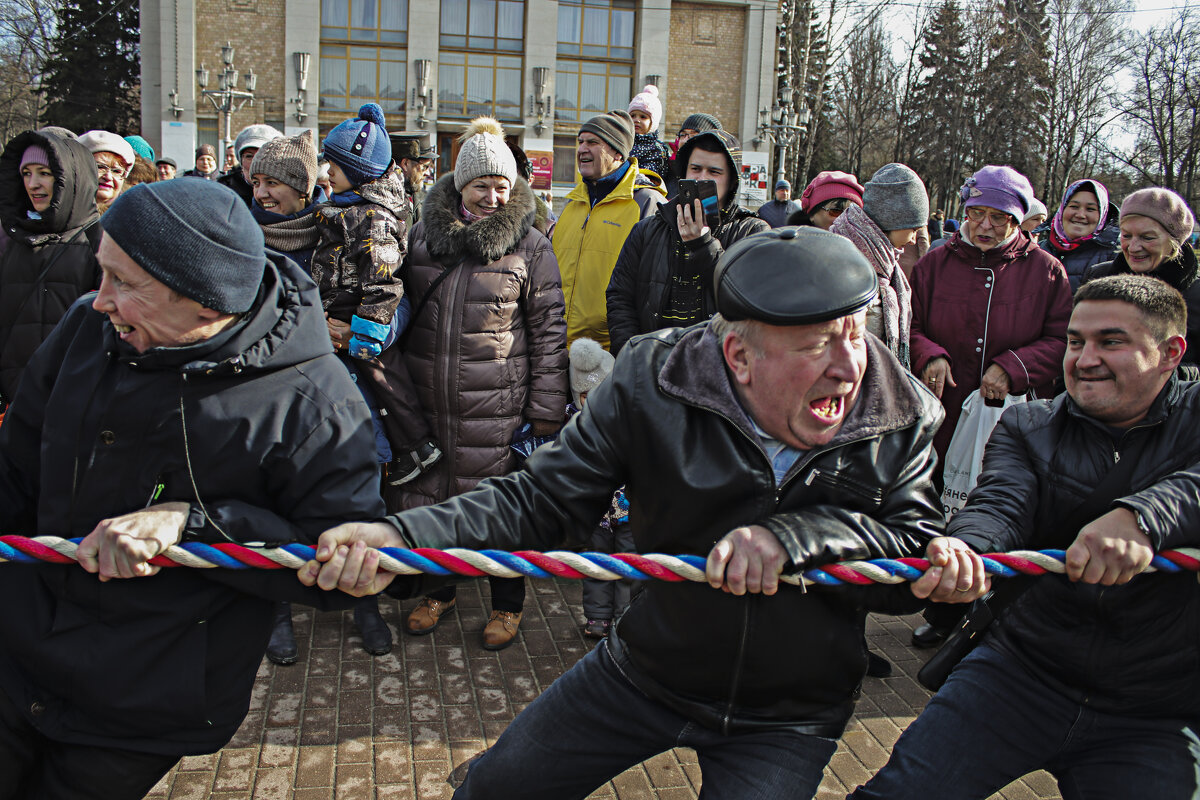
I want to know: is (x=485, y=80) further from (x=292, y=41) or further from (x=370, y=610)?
(x=370, y=610)

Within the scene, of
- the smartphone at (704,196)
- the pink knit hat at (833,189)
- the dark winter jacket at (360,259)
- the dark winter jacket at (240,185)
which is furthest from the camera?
the dark winter jacket at (240,185)

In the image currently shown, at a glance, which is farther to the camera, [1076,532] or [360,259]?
[360,259]

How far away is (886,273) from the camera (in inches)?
188

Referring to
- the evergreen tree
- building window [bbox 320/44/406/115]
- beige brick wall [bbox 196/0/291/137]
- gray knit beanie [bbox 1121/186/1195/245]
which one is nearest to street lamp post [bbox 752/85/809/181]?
building window [bbox 320/44/406/115]

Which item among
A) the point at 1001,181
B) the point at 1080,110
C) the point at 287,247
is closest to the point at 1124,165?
the point at 1080,110

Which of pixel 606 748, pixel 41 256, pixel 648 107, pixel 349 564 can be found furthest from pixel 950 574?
pixel 648 107

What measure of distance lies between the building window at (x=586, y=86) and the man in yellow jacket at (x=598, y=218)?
3704 centimetres

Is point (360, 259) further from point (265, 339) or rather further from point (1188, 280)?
point (1188, 280)

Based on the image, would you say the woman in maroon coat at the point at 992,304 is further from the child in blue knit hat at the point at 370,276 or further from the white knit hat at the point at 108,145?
the white knit hat at the point at 108,145

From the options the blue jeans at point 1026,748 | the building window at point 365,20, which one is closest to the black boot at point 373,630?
the blue jeans at point 1026,748

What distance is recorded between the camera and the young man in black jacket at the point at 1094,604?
7.96ft

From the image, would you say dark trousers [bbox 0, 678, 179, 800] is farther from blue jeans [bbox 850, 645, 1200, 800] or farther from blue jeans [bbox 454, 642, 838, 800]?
blue jeans [bbox 850, 645, 1200, 800]

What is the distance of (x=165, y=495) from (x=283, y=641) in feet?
7.52

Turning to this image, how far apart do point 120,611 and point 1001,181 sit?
4616 mm
